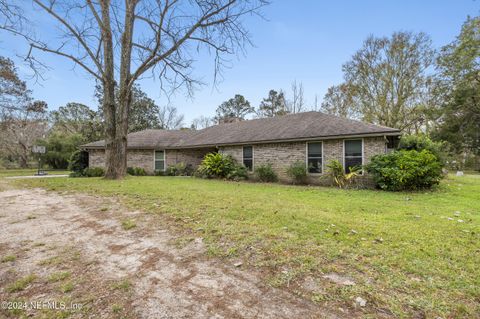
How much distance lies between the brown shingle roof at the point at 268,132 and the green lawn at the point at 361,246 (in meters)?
5.69

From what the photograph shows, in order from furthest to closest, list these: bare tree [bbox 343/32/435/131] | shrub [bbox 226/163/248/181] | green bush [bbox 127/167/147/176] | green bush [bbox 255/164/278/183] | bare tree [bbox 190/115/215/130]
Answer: bare tree [bbox 190/115/215/130] → bare tree [bbox 343/32/435/131] → green bush [bbox 127/167/147/176] → shrub [bbox 226/163/248/181] → green bush [bbox 255/164/278/183]

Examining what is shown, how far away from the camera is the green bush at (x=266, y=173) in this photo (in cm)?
1266

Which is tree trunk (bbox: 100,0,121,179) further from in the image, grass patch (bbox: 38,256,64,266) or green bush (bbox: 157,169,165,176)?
grass patch (bbox: 38,256,64,266)

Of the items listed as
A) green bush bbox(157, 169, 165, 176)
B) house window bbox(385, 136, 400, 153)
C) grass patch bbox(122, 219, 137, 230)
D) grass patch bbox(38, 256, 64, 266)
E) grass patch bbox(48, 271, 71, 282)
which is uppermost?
house window bbox(385, 136, 400, 153)

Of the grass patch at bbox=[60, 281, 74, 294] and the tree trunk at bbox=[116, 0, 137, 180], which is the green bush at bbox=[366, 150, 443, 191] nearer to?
the grass patch at bbox=[60, 281, 74, 294]

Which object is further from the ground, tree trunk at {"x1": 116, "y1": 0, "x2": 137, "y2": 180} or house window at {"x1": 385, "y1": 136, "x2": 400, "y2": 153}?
tree trunk at {"x1": 116, "y1": 0, "x2": 137, "y2": 180}

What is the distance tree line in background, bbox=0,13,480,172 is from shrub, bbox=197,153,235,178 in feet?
32.7

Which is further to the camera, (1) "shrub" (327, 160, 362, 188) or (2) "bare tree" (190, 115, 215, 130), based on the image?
(2) "bare tree" (190, 115, 215, 130)

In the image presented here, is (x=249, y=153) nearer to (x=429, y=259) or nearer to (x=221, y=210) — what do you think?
(x=221, y=210)

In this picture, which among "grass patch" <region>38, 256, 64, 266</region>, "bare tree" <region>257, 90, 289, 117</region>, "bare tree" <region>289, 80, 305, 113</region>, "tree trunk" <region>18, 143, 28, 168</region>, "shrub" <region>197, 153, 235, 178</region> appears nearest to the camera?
"grass patch" <region>38, 256, 64, 266</region>

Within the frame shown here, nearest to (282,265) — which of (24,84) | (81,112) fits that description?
(24,84)

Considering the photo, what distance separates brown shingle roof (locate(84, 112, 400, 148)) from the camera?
11148 millimetres

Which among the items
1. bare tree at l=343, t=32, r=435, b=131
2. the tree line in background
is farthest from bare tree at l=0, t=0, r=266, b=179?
bare tree at l=343, t=32, r=435, b=131

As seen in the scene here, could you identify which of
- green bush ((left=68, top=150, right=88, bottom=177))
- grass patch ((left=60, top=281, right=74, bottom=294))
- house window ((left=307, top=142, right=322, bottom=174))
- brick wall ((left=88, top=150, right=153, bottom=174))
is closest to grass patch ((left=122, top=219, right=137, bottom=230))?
grass patch ((left=60, top=281, right=74, bottom=294))
